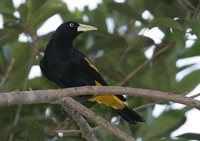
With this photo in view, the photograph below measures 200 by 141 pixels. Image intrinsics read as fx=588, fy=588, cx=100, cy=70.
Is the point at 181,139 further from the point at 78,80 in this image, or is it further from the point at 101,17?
the point at 101,17

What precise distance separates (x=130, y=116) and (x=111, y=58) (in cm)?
84

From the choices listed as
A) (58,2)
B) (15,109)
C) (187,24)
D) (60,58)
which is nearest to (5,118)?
(15,109)

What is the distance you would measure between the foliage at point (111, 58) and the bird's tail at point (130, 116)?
1.00 ft

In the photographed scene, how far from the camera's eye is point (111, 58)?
5.23 metres

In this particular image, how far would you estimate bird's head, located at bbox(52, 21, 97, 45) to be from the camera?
5.02m

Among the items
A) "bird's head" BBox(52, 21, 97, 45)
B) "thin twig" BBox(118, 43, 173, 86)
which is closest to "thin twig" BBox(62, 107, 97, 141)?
"bird's head" BBox(52, 21, 97, 45)

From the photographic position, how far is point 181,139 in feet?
16.6

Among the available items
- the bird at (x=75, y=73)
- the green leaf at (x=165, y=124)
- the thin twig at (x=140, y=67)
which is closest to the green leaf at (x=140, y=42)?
the thin twig at (x=140, y=67)

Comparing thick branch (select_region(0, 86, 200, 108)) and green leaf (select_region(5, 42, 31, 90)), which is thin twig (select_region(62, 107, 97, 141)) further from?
green leaf (select_region(5, 42, 31, 90))

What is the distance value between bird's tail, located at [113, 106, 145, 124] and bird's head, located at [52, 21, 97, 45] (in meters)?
0.83

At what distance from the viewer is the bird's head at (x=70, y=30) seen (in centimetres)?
502

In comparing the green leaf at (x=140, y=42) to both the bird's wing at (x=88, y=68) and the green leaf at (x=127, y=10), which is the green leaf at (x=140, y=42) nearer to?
the green leaf at (x=127, y=10)

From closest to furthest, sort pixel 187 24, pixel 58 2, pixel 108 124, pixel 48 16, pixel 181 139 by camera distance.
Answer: pixel 108 124 < pixel 187 24 < pixel 181 139 < pixel 48 16 < pixel 58 2

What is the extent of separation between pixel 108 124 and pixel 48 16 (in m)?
2.03
